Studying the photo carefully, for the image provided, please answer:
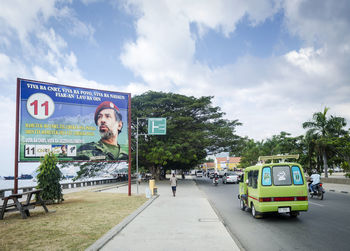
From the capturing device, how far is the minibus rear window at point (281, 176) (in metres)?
9.20

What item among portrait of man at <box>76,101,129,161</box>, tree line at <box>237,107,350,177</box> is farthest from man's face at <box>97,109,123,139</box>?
tree line at <box>237,107,350,177</box>

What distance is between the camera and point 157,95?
37.7m

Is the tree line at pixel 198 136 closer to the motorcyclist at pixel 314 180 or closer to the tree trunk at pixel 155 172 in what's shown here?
the tree trunk at pixel 155 172

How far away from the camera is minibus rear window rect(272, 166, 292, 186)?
920 centimetres

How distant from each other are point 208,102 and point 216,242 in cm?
3183

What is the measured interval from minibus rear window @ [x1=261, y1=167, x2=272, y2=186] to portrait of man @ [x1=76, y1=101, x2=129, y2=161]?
12.3 meters

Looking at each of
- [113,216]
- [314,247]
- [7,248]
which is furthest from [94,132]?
[314,247]

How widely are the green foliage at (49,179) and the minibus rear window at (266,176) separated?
9.84 metres

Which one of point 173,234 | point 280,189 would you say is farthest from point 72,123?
point 280,189

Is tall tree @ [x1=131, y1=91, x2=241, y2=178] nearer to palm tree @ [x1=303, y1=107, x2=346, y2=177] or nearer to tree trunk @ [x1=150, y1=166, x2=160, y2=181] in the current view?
tree trunk @ [x1=150, y1=166, x2=160, y2=181]

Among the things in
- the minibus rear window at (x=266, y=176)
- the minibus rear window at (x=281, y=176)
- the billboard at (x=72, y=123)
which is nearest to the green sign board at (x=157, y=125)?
the billboard at (x=72, y=123)

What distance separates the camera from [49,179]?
13.8 metres

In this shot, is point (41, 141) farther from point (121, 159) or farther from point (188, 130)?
point (188, 130)

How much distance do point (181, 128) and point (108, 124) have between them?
17.7 metres
